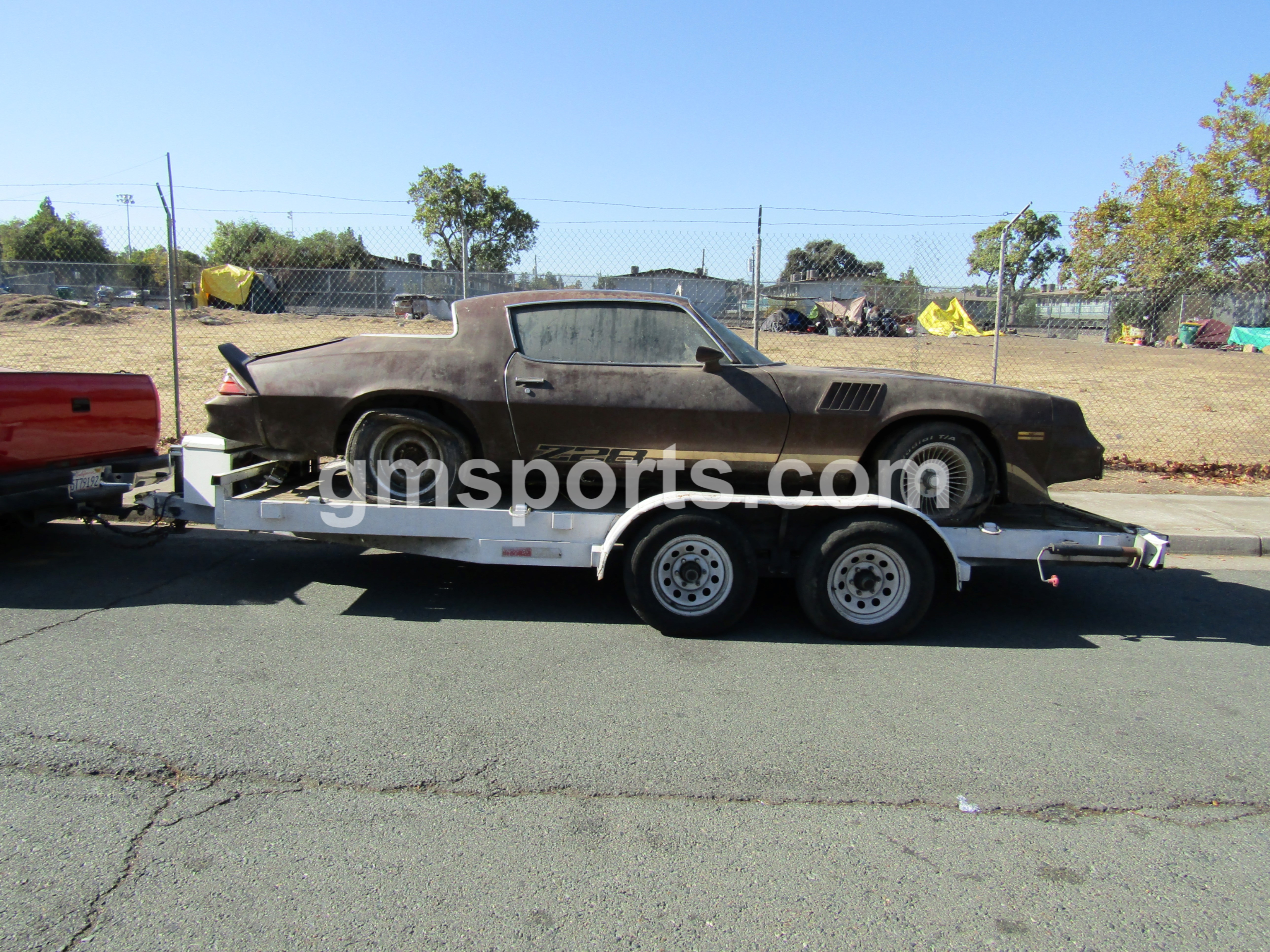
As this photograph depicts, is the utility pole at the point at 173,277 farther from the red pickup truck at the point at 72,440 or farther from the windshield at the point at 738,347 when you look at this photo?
the windshield at the point at 738,347

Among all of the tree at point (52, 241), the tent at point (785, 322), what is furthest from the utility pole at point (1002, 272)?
the tree at point (52, 241)

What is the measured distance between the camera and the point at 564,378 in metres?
5.02

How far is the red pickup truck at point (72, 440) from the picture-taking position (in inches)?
208

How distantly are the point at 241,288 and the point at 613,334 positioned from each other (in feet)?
74.1

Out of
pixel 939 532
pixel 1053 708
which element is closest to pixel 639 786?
pixel 1053 708

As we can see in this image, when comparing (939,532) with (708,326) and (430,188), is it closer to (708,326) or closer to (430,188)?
(708,326)

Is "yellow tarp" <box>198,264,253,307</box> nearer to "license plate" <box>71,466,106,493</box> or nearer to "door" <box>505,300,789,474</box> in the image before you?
"license plate" <box>71,466,106,493</box>

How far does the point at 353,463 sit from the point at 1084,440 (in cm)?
445

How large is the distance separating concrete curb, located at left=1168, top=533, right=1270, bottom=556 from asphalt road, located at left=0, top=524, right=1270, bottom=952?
1.85 metres

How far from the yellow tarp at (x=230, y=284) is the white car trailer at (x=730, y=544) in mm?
21516

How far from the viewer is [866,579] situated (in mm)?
4801

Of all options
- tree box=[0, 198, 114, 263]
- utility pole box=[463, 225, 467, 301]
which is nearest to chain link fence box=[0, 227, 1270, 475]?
utility pole box=[463, 225, 467, 301]

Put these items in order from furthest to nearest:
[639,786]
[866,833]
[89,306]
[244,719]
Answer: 1. [89,306]
2. [244,719]
3. [639,786]
4. [866,833]

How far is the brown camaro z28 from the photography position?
498 cm
